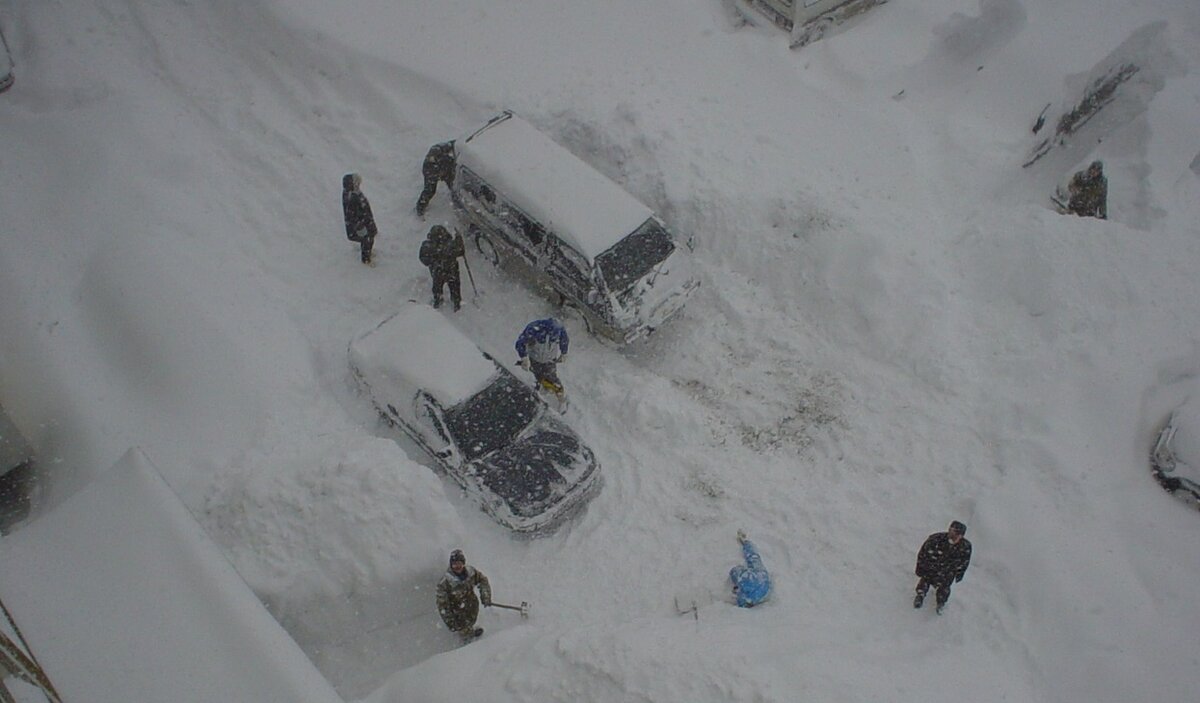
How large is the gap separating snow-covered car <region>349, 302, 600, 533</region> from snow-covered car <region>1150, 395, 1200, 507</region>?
6256 millimetres

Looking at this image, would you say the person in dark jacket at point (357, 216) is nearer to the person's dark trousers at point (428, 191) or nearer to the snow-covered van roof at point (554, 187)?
the person's dark trousers at point (428, 191)

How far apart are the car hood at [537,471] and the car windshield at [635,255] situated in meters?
2.18

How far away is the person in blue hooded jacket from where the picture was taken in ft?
30.0

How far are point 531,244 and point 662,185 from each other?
230 centimetres

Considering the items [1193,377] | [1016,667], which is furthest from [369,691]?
[1193,377]

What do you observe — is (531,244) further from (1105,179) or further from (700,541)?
(1105,179)

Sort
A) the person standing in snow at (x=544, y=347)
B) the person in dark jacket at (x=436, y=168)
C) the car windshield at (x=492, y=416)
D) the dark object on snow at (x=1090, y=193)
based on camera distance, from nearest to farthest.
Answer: the car windshield at (x=492, y=416) → the person standing in snow at (x=544, y=347) → the dark object on snow at (x=1090, y=193) → the person in dark jacket at (x=436, y=168)

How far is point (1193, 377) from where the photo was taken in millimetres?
10555

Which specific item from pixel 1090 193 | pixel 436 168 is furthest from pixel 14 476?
pixel 1090 193

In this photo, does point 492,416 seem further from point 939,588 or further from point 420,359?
point 939,588

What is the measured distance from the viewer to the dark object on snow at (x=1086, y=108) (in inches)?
525

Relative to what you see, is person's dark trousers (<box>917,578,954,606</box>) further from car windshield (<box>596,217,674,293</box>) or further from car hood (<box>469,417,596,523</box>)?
car windshield (<box>596,217,674,293</box>)

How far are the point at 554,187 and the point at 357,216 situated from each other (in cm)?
271

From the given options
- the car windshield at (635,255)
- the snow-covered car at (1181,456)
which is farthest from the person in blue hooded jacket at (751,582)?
the snow-covered car at (1181,456)
